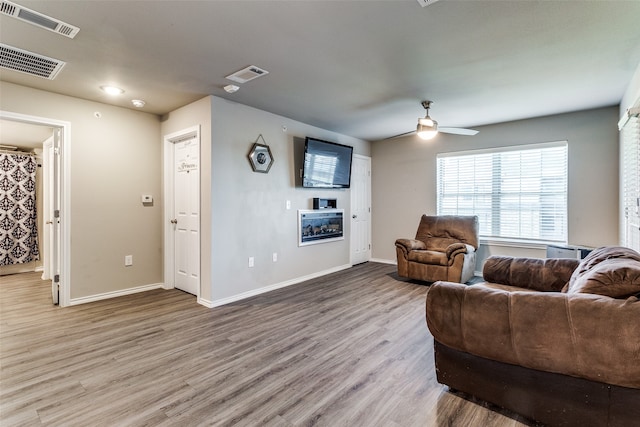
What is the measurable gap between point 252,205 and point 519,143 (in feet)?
13.4

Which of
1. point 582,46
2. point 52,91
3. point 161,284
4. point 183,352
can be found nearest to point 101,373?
point 183,352

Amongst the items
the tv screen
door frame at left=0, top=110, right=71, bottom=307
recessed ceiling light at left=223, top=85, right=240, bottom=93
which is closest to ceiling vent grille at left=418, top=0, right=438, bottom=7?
recessed ceiling light at left=223, top=85, right=240, bottom=93

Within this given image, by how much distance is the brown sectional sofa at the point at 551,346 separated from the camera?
137cm

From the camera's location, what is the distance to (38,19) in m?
2.01

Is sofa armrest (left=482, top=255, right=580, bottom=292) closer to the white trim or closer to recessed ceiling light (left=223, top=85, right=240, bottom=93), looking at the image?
the white trim

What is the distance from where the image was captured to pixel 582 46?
2377mm

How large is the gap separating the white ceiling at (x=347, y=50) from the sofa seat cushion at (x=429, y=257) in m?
2.04

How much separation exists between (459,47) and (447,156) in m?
3.10

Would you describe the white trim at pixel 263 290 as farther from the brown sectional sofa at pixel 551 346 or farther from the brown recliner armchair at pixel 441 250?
the brown sectional sofa at pixel 551 346

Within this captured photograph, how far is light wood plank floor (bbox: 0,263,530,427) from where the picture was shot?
1726 millimetres

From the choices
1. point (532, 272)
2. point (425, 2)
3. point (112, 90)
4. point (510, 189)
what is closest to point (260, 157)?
point (112, 90)

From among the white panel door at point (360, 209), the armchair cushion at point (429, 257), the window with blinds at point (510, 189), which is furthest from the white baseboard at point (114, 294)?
the window with blinds at point (510, 189)

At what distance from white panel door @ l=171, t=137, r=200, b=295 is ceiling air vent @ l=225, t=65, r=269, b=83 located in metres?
1.11

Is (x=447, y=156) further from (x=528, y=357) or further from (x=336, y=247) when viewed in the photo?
(x=528, y=357)
